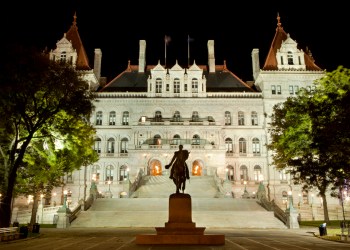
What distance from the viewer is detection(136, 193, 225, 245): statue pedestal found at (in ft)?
46.8

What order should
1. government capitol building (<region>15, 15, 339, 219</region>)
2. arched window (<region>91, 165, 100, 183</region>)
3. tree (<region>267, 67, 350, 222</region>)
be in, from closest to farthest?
tree (<region>267, 67, 350, 222</region>), government capitol building (<region>15, 15, 339, 219</region>), arched window (<region>91, 165, 100, 183</region>)

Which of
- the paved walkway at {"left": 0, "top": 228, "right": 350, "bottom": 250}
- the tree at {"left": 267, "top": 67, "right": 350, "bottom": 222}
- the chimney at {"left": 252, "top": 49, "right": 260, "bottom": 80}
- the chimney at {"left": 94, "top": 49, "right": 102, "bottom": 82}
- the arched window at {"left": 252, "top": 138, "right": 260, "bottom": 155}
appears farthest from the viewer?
the chimney at {"left": 252, "top": 49, "right": 260, "bottom": 80}

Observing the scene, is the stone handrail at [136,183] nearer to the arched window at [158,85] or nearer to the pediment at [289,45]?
the arched window at [158,85]

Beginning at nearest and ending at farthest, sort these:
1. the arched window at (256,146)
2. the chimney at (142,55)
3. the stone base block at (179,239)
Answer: the stone base block at (179,239), the arched window at (256,146), the chimney at (142,55)

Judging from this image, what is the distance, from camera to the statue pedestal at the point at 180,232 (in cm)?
1426

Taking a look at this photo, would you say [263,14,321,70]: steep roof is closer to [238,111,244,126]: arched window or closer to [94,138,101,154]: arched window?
[238,111,244,126]: arched window

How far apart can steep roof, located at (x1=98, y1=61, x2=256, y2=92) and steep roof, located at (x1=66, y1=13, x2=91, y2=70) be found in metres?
4.68

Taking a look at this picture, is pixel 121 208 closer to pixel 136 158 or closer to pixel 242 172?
pixel 136 158

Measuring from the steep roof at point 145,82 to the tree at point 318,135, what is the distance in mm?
17350

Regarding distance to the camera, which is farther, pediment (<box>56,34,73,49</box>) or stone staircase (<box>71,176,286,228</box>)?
pediment (<box>56,34,73,49</box>)

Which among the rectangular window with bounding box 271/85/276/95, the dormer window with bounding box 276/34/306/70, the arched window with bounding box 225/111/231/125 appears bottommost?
the arched window with bounding box 225/111/231/125

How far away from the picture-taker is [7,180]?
20.9 metres

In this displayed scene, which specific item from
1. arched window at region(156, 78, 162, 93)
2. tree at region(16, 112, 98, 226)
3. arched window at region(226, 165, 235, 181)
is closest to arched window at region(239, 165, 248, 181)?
arched window at region(226, 165, 235, 181)

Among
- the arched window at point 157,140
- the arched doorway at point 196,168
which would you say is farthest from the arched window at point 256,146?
the arched window at point 157,140
